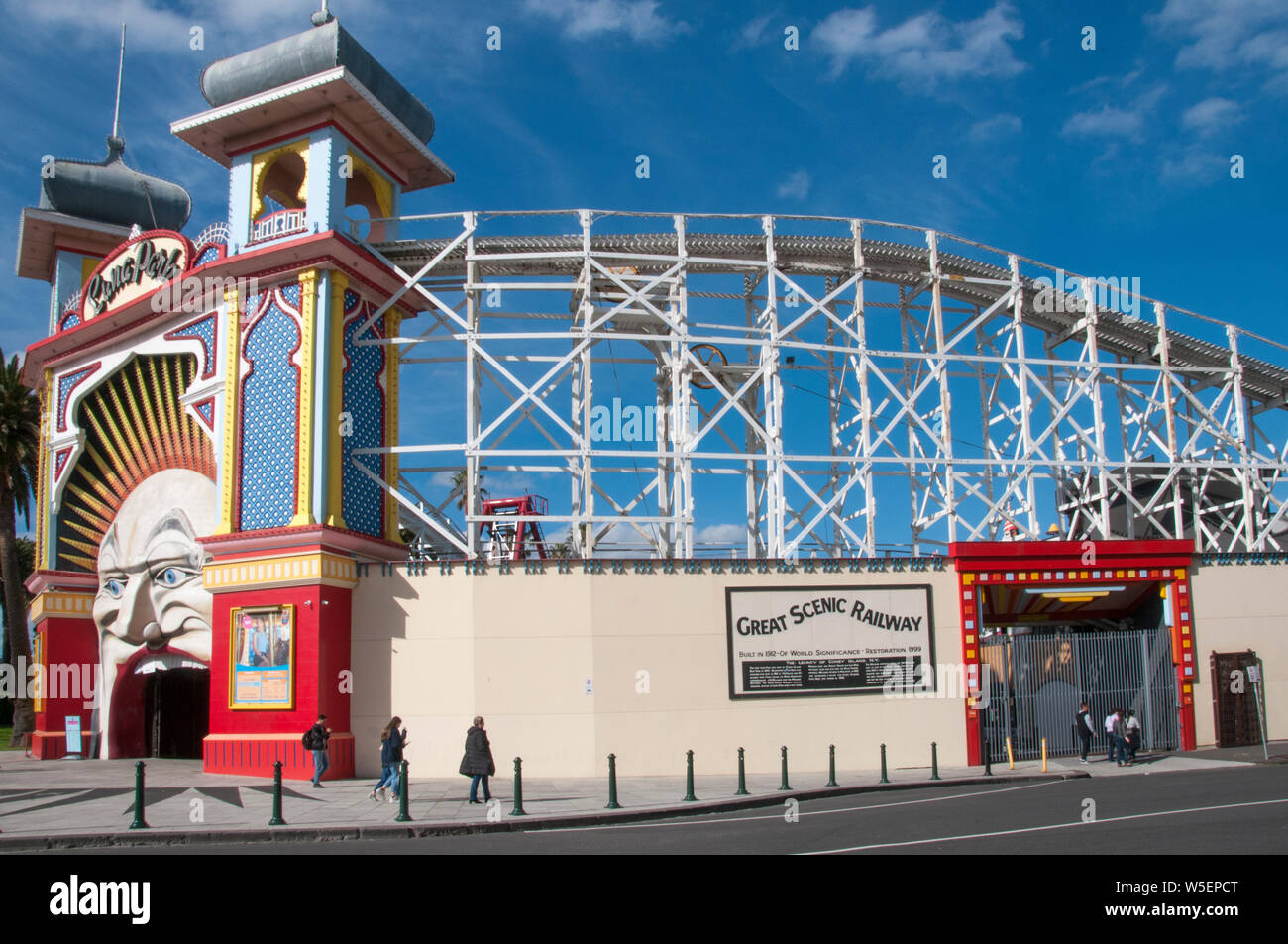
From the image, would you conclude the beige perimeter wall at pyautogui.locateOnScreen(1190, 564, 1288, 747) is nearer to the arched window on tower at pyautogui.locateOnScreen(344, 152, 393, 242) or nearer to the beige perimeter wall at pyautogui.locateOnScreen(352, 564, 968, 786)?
the beige perimeter wall at pyautogui.locateOnScreen(352, 564, 968, 786)

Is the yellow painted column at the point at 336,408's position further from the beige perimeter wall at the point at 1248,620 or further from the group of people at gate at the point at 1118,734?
the beige perimeter wall at the point at 1248,620

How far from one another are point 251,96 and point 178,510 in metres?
10.6

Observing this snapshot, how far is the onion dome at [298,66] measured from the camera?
25.1 meters

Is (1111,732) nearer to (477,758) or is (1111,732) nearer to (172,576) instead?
(477,758)

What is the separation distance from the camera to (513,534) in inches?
1270

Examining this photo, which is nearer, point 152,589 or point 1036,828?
point 1036,828

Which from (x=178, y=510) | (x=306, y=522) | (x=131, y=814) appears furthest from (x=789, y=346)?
(x=131, y=814)

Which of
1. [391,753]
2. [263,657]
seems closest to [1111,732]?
[391,753]

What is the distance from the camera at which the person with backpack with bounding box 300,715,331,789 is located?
20875 mm

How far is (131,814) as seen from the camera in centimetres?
1722

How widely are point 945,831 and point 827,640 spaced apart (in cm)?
1111

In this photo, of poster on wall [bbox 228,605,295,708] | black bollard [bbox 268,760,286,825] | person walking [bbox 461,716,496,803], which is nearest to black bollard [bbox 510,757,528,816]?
person walking [bbox 461,716,496,803]

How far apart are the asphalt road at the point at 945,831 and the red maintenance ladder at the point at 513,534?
44.3ft

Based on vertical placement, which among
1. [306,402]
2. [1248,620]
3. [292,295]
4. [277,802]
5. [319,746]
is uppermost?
[292,295]
